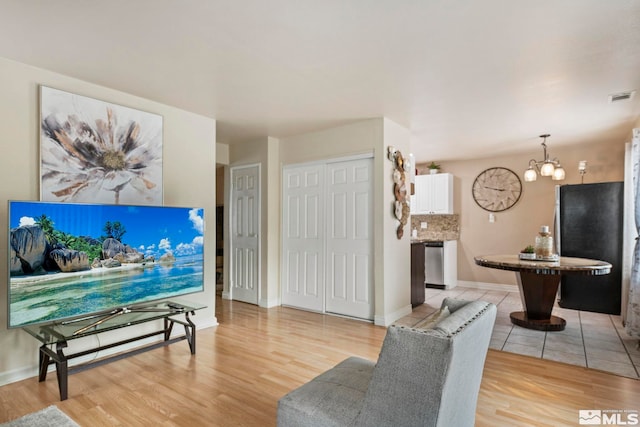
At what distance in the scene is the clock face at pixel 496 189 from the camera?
6.10 metres

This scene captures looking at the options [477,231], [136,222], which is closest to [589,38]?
[136,222]

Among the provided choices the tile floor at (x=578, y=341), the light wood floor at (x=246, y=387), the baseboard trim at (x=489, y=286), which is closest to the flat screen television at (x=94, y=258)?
the light wood floor at (x=246, y=387)

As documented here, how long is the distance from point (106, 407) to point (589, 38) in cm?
399

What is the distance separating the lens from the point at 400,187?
4.34 m

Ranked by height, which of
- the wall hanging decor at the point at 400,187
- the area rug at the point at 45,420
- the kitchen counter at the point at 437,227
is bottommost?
the area rug at the point at 45,420

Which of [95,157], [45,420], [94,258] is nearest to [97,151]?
[95,157]

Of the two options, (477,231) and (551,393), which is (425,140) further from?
(551,393)

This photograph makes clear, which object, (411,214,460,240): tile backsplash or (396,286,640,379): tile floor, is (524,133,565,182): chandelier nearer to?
(411,214,460,240): tile backsplash

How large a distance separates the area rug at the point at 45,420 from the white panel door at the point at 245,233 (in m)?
3.02

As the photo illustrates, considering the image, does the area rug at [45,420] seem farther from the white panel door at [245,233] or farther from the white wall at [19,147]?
the white panel door at [245,233]

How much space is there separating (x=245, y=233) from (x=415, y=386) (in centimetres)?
426

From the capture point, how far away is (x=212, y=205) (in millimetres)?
4117

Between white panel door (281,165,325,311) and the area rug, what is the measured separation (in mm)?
2972

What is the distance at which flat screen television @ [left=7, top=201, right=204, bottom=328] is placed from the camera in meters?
2.39
